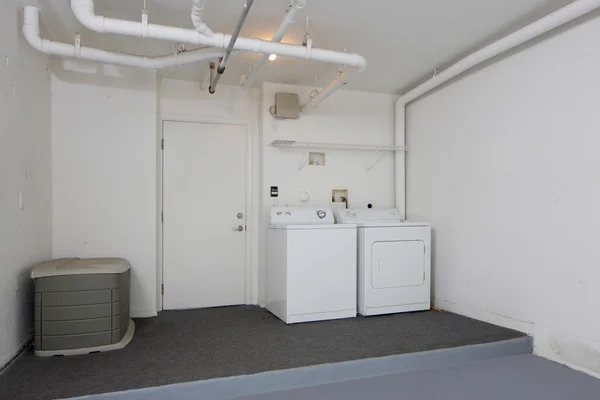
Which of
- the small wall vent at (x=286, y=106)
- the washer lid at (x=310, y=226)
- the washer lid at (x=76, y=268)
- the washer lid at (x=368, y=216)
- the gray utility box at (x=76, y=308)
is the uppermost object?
the small wall vent at (x=286, y=106)

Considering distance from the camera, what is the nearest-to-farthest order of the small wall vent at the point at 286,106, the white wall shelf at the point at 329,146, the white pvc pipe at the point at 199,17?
the white pvc pipe at the point at 199,17 → the white wall shelf at the point at 329,146 → the small wall vent at the point at 286,106

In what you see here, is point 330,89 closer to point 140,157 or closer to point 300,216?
point 300,216

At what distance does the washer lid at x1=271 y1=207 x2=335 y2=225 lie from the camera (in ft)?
12.4

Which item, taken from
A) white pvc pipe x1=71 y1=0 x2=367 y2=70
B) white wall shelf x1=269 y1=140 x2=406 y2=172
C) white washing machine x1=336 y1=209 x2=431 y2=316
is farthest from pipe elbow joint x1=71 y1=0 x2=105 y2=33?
white washing machine x1=336 y1=209 x2=431 y2=316

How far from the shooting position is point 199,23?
2.40 meters

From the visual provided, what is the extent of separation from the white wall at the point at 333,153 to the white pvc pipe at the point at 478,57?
14cm

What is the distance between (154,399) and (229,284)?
2029 millimetres

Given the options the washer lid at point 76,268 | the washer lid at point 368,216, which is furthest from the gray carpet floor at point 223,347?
the washer lid at point 368,216

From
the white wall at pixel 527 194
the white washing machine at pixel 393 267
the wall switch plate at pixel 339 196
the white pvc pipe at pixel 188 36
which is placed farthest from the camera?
the wall switch plate at pixel 339 196

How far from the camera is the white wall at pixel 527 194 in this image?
257 centimetres

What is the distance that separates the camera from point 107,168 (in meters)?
3.52

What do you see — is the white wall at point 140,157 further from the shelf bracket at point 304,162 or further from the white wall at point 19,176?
the white wall at point 19,176

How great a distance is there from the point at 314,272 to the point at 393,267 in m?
0.81

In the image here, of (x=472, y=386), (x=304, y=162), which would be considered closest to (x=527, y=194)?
(x=472, y=386)
